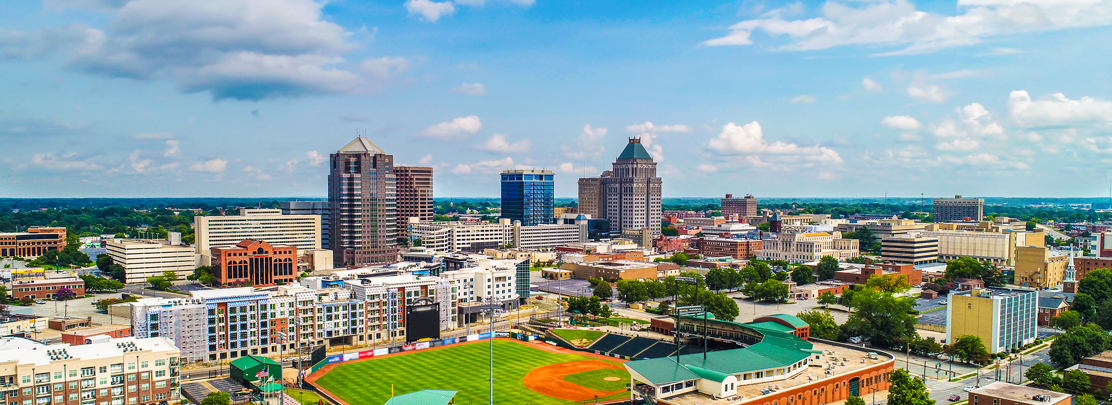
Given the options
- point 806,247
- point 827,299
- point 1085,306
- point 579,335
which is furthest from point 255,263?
point 1085,306

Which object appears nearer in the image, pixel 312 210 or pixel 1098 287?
pixel 1098 287

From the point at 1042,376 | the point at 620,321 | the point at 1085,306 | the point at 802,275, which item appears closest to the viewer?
the point at 1042,376

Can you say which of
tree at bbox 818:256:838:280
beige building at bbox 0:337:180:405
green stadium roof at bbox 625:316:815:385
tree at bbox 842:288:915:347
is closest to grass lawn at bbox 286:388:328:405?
beige building at bbox 0:337:180:405

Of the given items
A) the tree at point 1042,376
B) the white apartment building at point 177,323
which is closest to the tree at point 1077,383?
the tree at point 1042,376

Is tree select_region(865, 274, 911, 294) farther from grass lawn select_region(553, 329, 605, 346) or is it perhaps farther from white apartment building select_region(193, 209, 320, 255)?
white apartment building select_region(193, 209, 320, 255)

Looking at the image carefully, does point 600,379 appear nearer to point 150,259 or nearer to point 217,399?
point 217,399

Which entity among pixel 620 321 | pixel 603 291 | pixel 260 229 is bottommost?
pixel 620 321

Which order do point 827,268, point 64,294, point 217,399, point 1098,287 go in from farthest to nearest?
1. point 827,268
2. point 64,294
3. point 1098,287
4. point 217,399
